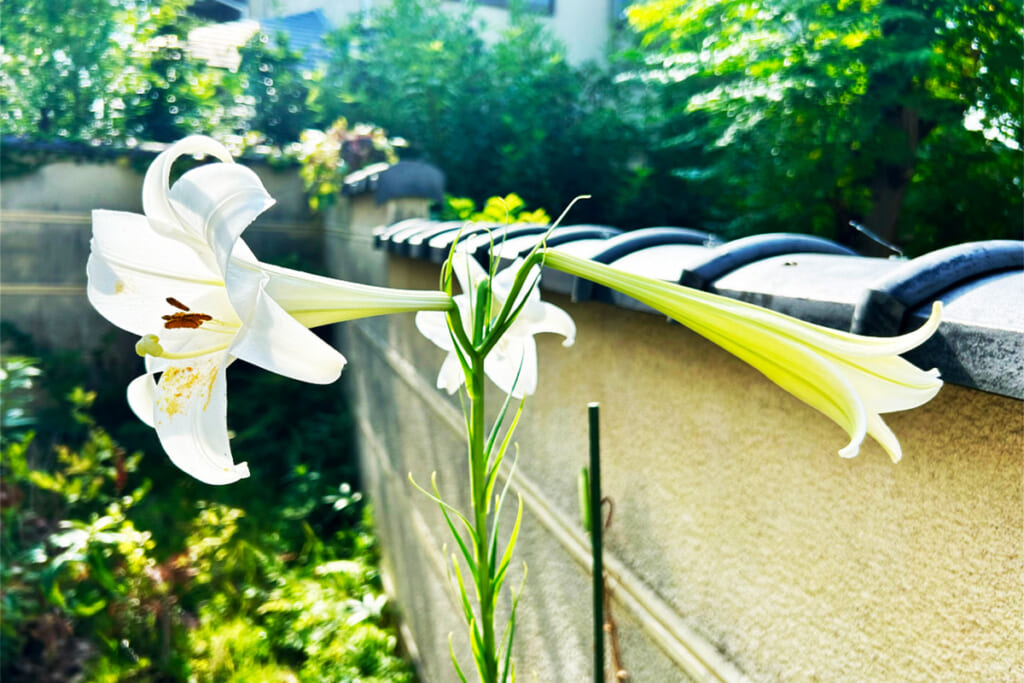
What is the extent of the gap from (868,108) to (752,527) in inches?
196

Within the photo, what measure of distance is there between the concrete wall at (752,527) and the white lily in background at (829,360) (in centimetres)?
23

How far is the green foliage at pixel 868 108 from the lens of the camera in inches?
192

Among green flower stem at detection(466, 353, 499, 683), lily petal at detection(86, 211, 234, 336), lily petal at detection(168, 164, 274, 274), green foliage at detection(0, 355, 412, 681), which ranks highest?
lily petal at detection(168, 164, 274, 274)

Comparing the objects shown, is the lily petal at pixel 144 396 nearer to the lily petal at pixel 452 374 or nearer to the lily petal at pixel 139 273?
the lily petal at pixel 139 273

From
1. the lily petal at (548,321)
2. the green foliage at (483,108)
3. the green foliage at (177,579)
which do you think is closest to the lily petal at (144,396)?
the lily petal at (548,321)

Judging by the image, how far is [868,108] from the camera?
207 inches

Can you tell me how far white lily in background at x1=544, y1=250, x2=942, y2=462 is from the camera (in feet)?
1.91

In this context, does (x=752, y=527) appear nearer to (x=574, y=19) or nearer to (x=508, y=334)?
(x=508, y=334)

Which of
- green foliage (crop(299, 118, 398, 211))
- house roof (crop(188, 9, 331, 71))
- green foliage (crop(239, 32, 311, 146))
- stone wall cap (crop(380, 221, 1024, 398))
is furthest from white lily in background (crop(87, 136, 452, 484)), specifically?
house roof (crop(188, 9, 331, 71))

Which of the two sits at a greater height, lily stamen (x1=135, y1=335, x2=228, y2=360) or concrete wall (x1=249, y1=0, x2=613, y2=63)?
concrete wall (x1=249, y1=0, x2=613, y2=63)

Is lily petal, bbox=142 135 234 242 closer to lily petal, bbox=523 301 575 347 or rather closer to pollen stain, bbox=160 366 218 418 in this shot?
pollen stain, bbox=160 366 218 418

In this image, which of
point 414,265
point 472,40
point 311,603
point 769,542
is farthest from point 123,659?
point 472,40

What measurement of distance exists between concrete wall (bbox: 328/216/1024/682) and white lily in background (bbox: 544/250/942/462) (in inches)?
9.1

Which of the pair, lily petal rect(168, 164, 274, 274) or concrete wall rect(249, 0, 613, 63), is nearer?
lily petal rect(168, 164, 274, 274)
